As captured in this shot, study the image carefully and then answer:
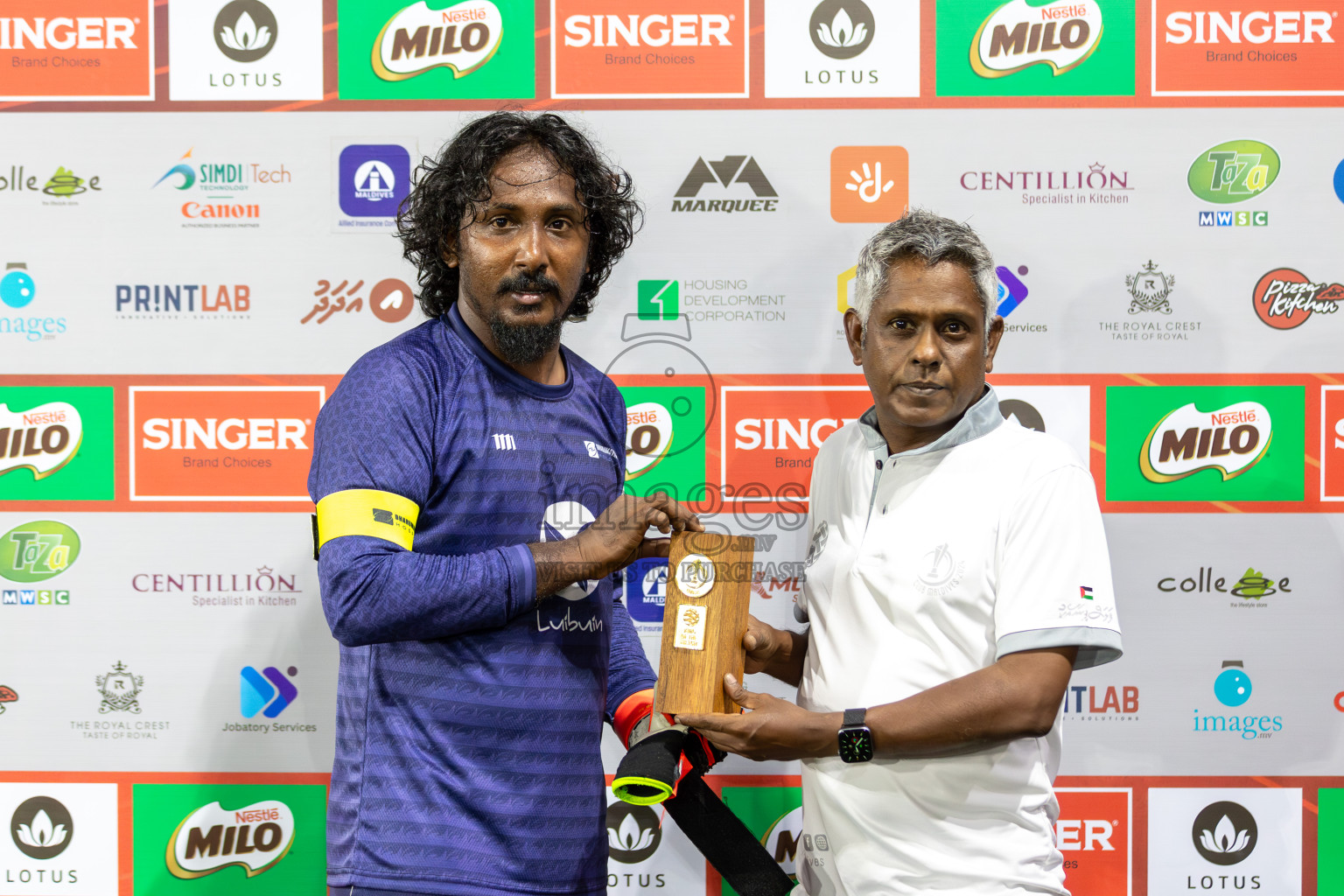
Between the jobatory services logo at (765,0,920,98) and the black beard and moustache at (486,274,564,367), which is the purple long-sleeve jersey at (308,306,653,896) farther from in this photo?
the jobatory services logo at (765,0,920,98)

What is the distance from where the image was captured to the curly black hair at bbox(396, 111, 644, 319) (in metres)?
1.52

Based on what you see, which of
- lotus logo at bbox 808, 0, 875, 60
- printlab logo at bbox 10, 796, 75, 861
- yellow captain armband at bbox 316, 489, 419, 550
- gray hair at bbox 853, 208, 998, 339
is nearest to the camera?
yellow captain armband at bbox 316, 489, 419, 550

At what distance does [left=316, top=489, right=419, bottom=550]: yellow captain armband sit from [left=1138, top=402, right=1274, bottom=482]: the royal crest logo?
2.01 meters

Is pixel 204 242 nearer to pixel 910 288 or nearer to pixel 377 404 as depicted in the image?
pixel 377 404

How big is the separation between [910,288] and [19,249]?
8.09 ft

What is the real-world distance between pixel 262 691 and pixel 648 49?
6.80 feet

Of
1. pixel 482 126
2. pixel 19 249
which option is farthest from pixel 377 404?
pixel 19 249

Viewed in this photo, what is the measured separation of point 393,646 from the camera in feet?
4.77

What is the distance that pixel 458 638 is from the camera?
143 cm

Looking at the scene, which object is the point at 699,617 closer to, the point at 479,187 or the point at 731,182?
the point at 479,187

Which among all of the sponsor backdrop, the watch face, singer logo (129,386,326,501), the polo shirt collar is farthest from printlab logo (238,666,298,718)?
the polo shirt collar

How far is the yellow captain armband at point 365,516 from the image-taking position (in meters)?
1.33

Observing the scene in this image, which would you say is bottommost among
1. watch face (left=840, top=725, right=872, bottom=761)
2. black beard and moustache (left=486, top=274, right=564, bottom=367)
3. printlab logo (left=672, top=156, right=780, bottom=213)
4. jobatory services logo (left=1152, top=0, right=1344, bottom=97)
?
watch face (left=840, top=725, right=872, bottom=761)

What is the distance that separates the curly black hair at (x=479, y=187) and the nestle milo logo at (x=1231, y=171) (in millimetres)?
1679
